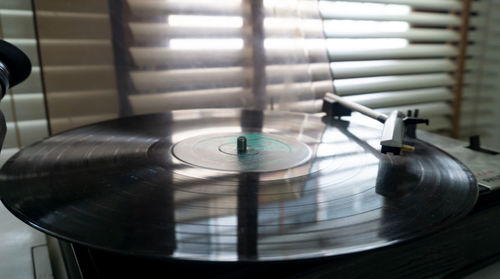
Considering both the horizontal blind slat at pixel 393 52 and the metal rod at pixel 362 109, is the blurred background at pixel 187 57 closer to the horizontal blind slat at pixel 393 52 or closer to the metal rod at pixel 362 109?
the horizontal blind slat at pixel 393 52

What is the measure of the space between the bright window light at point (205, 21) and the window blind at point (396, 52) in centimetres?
44

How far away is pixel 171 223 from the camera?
0.47 metres

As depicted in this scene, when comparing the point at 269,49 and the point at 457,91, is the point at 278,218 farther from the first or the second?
the point at 457,91

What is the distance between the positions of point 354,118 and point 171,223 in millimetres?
874

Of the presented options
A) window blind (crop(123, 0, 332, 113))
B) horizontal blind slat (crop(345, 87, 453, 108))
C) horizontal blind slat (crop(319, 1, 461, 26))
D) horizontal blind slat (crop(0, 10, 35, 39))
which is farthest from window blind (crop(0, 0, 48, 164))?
horizontal blind slat (crop(345, 87, 453, 108))

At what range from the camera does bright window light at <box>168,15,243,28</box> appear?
3.78 ft

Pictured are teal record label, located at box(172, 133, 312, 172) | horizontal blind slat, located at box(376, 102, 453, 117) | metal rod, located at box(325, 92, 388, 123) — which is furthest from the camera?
horizontal blind slat, located at box(376, 102, 453, 117)

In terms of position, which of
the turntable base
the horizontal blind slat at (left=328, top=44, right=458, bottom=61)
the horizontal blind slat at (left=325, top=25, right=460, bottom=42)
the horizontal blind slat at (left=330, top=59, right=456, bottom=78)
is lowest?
the turntable base

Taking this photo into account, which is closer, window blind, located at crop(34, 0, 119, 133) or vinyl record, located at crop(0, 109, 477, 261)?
vinyl record, located at crop(0, 109, 477, 261)

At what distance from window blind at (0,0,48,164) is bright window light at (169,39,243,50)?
37 cm

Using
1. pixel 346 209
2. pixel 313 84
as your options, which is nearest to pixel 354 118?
pixel 313 84

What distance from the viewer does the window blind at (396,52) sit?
1635 millimetres

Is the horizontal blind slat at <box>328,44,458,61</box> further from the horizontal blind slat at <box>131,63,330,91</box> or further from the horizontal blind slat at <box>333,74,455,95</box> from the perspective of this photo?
the horizontal blind slat at <box>131,63,330,91</box>

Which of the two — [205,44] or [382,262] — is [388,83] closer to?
[205,44]
